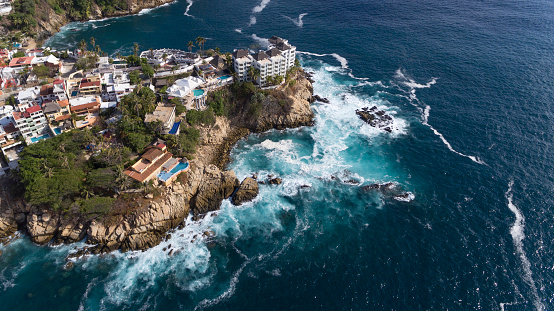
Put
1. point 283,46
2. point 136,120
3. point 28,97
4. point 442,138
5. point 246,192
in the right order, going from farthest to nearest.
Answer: point 283,46
point 442,138
point 28,97
point 136,120
point 246,192

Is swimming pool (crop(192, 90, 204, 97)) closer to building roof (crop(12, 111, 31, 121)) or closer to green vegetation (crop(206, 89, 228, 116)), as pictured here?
green vegetation (crop(206, 89, 228, 116))

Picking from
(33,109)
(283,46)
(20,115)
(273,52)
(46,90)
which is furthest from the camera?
(283,46)

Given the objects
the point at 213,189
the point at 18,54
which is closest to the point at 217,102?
the point at 213,189

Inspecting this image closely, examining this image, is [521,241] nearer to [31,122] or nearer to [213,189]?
[213,189]

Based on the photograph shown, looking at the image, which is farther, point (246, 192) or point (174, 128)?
point (174, 128)

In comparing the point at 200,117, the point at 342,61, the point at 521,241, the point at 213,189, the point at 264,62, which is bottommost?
the point at 213,189

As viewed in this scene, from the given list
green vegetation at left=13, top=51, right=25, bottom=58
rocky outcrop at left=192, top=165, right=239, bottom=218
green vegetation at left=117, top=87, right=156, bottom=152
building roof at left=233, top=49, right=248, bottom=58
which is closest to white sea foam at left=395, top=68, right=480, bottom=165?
building roof at left=233, top=49, right=248, bottom=58

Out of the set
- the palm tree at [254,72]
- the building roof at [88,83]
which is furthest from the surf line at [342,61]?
the building roof at [88,83]

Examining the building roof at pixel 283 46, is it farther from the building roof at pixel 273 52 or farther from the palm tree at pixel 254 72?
the palm tree at pixel 254 72

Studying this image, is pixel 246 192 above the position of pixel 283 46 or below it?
below
